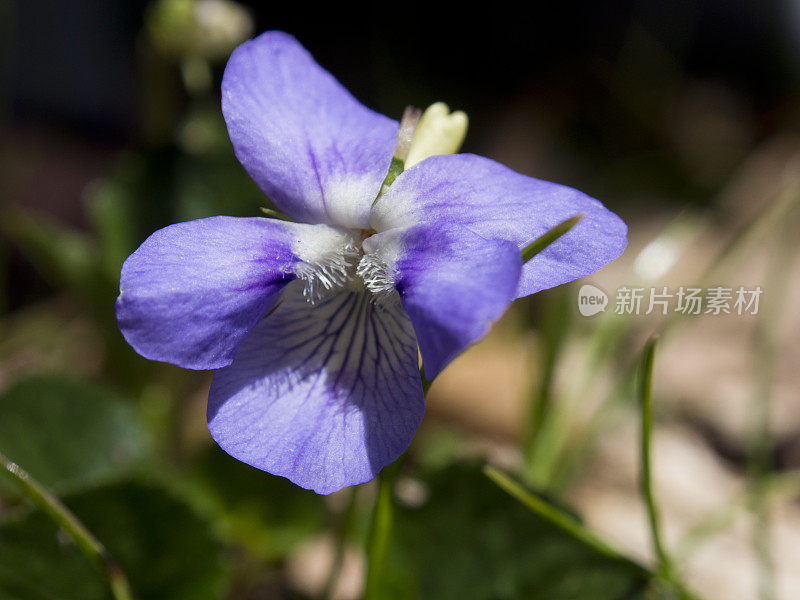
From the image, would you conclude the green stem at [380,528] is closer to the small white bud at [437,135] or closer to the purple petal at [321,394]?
the purple petal at [321,394]

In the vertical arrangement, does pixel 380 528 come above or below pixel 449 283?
below

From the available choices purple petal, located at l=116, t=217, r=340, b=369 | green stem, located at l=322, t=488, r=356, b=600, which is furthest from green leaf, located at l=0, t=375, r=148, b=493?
purple petal, located at l=116, t=217, r=340, b=369

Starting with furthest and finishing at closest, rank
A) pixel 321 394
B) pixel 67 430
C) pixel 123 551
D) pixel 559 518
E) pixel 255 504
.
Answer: pixel 255 504 < pixel 67 430 < pixel 123 551 < pixel 559 518 < pixel 321 394

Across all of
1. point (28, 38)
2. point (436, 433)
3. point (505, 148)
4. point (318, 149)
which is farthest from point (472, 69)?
point (318, 149)

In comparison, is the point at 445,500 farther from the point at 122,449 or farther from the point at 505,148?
the point at 505,148

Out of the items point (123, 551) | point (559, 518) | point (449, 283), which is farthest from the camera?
point (123, 551)

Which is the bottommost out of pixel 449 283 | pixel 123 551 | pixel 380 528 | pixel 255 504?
pixel 255 504

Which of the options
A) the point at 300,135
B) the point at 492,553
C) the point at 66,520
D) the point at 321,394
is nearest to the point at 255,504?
the point at 492,553

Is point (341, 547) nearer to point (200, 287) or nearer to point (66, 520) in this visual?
point (66, 520)

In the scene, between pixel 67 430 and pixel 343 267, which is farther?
Result: pixel 67 430
